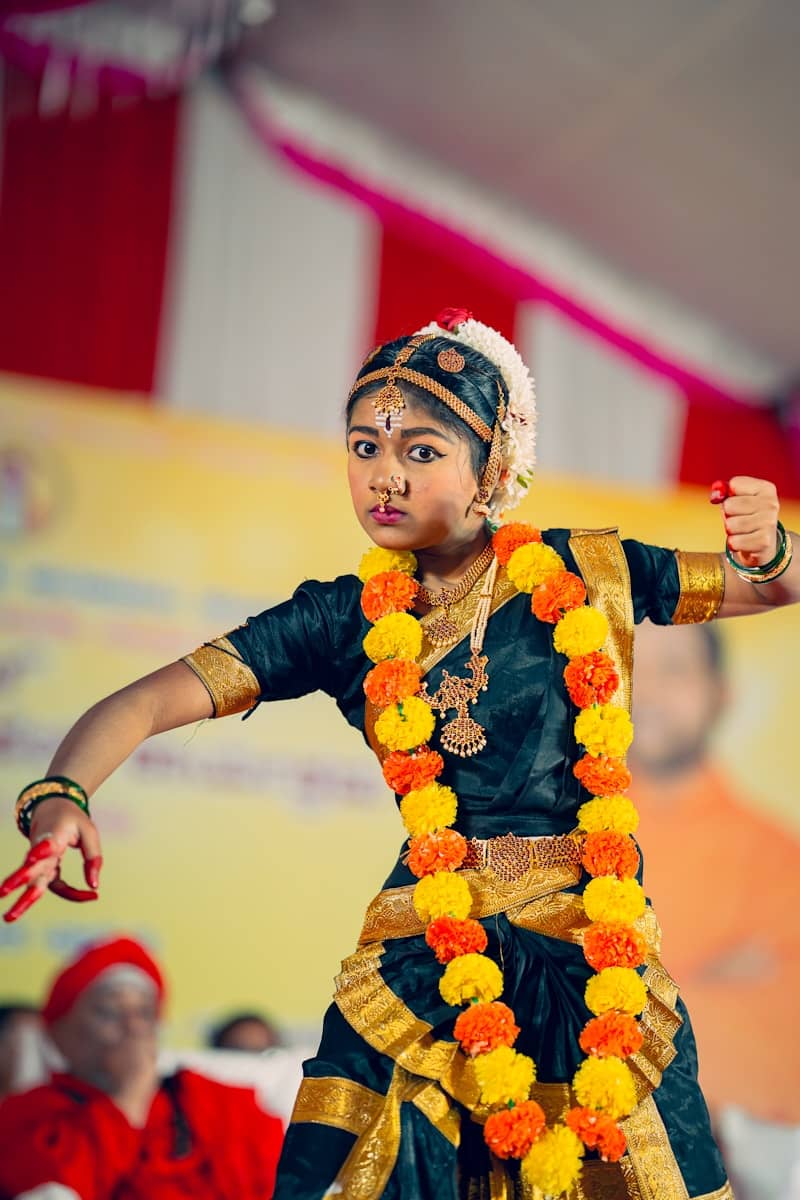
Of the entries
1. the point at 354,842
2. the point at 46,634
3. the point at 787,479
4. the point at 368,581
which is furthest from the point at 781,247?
the point at 368,581

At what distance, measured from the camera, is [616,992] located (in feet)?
6.50

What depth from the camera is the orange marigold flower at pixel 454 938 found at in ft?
6.41

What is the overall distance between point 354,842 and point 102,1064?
1332 mm

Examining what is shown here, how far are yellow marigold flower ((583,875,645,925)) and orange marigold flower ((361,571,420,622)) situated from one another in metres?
0.54

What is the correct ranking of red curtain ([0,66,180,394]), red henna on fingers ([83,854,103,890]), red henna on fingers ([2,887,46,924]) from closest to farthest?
red henna on fingers ([2,887,46,924])
red henna on fingers ([83,854,103,890])
red curtain ([0,66,180,394])

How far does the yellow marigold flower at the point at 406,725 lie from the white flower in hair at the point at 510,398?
420 millimetres

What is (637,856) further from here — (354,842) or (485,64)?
(485,64)

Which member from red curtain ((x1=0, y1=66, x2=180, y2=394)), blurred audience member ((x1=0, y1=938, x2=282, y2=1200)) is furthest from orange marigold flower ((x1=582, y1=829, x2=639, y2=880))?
red curtain ((x1=0, y1=66, x2=180, y2=394))

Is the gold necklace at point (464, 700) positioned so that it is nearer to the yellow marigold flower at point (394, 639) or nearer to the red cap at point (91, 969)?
the yellow marigold flower at point (394, 639)

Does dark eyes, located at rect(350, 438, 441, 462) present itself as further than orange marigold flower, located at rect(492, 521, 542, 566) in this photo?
No

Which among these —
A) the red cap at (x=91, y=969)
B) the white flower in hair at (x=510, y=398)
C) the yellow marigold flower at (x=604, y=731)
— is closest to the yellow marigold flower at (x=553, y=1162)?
the yellow marigold flower at (x=604, y=731)

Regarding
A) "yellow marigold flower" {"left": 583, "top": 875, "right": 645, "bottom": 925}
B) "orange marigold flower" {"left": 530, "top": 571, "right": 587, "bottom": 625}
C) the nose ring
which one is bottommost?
"yellow marigold flower" {"left": 583, "top": 875, "right": 645, "bottom": 925}

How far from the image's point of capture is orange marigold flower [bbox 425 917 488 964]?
6.41 ft

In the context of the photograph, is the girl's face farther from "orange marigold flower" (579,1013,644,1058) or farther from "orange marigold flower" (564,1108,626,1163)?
"orange marigold flower" (564,1108,626,1163)
